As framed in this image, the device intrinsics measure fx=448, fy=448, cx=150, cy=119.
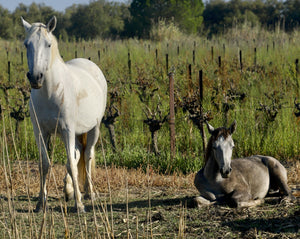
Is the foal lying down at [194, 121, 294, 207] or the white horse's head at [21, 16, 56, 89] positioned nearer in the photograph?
the white horse's head at [21, 16, 56, 89]

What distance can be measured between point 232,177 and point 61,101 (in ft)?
7.66

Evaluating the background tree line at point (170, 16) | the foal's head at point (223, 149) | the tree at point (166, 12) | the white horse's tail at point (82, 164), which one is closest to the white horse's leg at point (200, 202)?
the foal's head at point (223, 149)

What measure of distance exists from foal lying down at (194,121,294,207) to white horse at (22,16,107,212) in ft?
4.85

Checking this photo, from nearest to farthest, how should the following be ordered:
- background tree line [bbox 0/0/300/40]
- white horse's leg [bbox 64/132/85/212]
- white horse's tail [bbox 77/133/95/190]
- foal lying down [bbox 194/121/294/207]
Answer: foal lying down [bbox 194/121/294/207], white horse's leg [bbox 64/132/85/212], white horse's tail [bbox 77/133/95/190], background tree line [bbox 0/0/300/40]

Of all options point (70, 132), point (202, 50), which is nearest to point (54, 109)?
point (70, 132)

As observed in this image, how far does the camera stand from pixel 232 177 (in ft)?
18.7

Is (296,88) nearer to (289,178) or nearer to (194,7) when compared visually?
(289,178)

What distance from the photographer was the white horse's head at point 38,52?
15.7 feet

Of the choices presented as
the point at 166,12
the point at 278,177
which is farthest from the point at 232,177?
the point at 166,12

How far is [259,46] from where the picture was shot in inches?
685

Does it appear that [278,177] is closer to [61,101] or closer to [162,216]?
[162,216]

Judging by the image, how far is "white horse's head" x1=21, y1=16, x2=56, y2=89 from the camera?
189 inches

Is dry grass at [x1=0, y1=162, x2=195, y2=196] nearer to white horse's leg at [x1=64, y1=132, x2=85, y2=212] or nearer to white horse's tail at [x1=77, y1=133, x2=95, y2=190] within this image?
white horse's tail at [x1=77, y1=133, x2=95, y2=190]

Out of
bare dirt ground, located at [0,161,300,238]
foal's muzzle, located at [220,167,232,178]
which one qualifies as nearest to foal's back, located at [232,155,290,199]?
bare dirt ground, located at [0,161,300,238]
